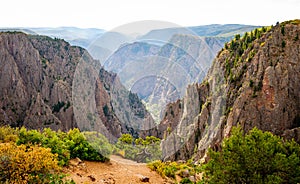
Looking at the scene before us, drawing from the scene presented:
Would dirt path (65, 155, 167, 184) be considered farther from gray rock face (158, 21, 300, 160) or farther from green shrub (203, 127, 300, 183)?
gray rock face (158, 21, 300, 160)

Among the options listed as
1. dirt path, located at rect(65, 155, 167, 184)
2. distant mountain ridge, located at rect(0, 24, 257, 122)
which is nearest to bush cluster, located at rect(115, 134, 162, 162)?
dirt path, located at rect(65, 155, 167, 184)

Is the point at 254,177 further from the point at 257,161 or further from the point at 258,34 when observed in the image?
the point at 258,34

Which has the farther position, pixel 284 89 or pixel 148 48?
pixel 284 89

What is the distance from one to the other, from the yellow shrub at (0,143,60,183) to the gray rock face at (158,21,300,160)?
2678 cm

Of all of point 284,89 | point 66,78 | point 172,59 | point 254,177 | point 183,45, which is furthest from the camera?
point 66,78

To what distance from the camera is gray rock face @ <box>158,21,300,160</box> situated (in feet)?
142

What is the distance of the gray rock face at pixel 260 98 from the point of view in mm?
43250

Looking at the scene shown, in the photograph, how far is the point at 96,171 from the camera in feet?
63.1

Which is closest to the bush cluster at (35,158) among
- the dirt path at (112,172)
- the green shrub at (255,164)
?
the dirt path at (112,172)

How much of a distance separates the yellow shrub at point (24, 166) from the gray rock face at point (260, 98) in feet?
87.9

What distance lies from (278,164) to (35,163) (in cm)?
1256

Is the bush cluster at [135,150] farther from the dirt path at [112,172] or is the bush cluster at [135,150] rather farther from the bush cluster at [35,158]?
the bush cluster at [35,158]

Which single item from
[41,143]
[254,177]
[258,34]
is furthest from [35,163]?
[258,34]

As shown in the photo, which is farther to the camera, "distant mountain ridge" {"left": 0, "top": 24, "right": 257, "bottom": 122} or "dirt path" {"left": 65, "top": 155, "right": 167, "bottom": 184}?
"dirt path" {"left": 65, "top": 155, "right": 167, "bottom": 184}
